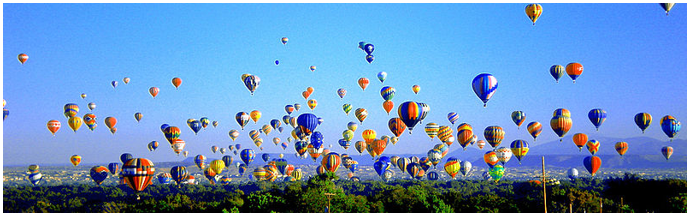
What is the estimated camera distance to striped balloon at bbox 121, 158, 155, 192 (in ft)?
152

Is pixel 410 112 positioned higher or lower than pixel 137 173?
higher

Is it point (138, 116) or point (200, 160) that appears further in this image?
point (200, 160)

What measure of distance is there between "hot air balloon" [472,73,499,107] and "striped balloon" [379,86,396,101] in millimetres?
21681

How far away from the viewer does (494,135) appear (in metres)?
69.6

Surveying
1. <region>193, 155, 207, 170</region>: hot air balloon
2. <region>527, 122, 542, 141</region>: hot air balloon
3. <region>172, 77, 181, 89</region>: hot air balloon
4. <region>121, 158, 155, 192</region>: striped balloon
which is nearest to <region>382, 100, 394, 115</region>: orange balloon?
<region>527, 122, 542, 141</region>: hot air balloon

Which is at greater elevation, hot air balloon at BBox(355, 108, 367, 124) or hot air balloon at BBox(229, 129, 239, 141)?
hot air balloon at BBox(355, 108, 367, 124)

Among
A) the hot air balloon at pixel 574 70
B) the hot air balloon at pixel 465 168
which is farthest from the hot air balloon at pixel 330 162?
the hot air balloon at pixel 574 70

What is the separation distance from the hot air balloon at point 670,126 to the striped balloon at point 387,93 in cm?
3067

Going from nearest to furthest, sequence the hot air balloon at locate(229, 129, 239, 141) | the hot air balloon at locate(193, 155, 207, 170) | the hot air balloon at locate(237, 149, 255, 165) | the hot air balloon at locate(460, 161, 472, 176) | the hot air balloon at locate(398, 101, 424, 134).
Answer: the hot air balloon at locate(398, 101, 424, 134) → the hot air balloon at locate(237, 149, 255, 165) → the hot air balloon at locate(460, 161, 472, 176) → the hot air balloon at locate(229, 129, 239, 141) → the hot air balloon at locate(193, 155, 207, 170)

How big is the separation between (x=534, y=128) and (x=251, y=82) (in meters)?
35.7

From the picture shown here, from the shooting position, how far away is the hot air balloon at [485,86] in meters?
55.8

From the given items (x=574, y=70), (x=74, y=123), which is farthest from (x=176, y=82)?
(x=574, y=70)

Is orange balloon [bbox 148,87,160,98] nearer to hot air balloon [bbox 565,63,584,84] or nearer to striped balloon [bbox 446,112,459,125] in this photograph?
striped balloon [bbox 446,112,459,125]

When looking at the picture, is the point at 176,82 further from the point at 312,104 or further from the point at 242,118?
the point at 312,104
